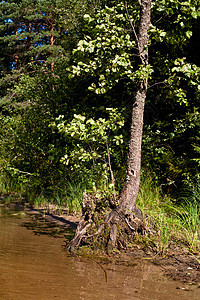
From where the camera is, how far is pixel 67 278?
4.02 m

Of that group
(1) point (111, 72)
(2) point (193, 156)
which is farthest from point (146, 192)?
(1) point (111, 72)

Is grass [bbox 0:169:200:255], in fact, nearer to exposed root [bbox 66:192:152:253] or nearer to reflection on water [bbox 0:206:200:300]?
exposed root [bbox 66:192:152:253]

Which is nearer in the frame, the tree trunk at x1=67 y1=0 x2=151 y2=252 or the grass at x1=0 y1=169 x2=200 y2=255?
the grass at x1=0 y1=169 x2=200 y2=255

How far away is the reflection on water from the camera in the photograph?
356cm

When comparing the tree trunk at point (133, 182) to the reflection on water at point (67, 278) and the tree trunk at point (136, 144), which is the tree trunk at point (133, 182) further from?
the reflection on water at point (67, 278)

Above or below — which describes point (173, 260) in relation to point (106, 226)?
below

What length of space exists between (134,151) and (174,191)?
151 inches

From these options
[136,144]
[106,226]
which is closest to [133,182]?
[136,144]

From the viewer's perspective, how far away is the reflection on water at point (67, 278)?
356cm

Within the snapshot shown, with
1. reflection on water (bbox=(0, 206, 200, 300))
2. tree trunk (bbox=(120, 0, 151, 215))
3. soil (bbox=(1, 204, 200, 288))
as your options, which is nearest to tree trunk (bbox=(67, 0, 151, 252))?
tree trunk (bbox=(120, 0, 151, 215))

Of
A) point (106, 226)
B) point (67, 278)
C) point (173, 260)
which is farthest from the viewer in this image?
point (106, 226)

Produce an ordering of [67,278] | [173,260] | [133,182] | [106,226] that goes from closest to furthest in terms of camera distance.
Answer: [67,278]
[173,260]
[106,226]
[133,182]

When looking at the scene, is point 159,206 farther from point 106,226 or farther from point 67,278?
point 67,278

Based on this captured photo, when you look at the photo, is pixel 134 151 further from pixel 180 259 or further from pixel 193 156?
pixel 193 156
